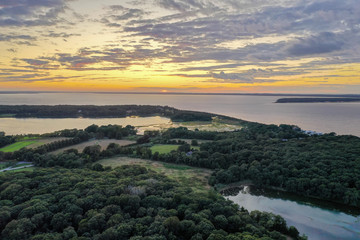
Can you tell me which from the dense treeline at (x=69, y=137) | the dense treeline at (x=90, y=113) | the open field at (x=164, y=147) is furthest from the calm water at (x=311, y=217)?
the dense treeline at (x=90, y=113)

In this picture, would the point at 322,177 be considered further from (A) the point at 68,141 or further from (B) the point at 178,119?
(B) the point at 178,119

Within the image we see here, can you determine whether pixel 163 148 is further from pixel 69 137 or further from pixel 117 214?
pixel 117 214

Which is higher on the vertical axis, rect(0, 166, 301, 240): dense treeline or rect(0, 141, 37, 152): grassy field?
rect(0, 166, 301, 240): dense treeline

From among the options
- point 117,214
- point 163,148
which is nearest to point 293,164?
point 117,214

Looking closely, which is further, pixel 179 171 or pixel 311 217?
pixel 179 171

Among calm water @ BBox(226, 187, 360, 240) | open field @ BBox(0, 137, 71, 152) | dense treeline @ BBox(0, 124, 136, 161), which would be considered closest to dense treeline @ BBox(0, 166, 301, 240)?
calm water @ BBox(226, 187, 360, 240)

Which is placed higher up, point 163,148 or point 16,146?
point 16,146

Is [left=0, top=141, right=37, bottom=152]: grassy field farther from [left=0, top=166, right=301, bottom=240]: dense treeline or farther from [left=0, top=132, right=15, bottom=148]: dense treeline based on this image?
[left=0, top=166, right=301, bottom=240]: dense treeline
